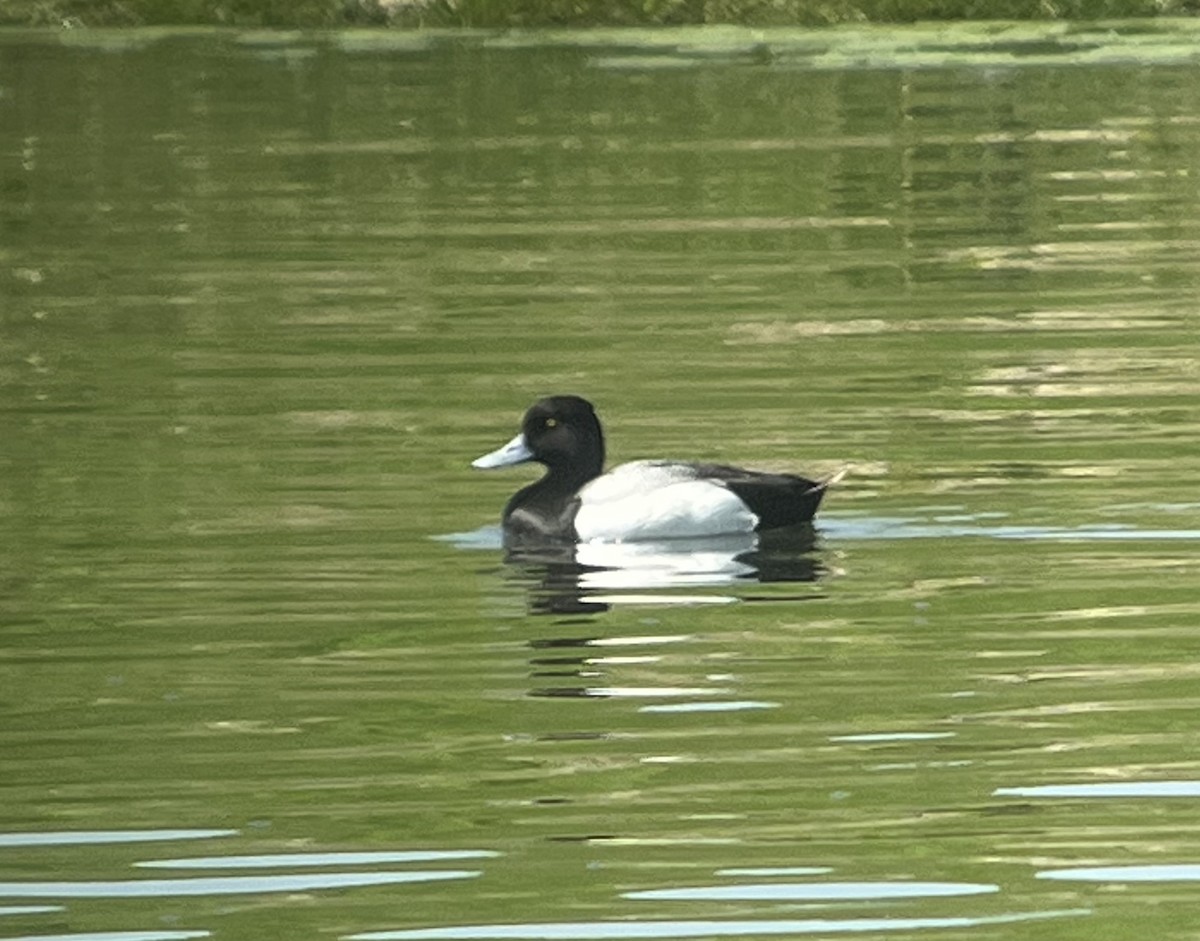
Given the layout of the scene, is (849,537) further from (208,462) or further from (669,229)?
(669,229)

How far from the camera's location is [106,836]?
8.95 m

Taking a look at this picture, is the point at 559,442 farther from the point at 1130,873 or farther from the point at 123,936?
the point at 123,936

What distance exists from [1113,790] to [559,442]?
5.56 metres

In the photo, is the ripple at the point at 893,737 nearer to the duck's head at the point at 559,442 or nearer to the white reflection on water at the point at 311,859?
the white reflection on water at the point at 311,859

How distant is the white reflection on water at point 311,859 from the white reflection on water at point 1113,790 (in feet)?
4.25

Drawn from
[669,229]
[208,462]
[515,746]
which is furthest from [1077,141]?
[515,746]

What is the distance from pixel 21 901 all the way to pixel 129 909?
0.30 m

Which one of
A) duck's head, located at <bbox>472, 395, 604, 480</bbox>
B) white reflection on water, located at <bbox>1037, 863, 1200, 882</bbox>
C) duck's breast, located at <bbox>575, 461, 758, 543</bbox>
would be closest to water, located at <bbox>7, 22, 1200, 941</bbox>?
white reflection on water, located at <bbox>1037, 863, 1200, 882</bbox>

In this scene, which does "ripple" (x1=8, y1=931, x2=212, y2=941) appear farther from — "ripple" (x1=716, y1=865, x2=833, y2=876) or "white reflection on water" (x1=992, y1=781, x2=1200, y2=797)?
"white reflection on water" (x1=992, y1=781, x2=1200, y2=797)

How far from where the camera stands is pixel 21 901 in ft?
27.3

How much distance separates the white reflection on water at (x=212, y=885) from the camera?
8320 mm

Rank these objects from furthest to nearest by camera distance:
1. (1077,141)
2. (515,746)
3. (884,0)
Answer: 1. (884,0)
2. (1077,141)
3. (515,746)

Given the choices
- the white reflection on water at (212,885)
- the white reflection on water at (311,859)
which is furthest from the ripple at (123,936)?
the white reflection on water at (311,859)

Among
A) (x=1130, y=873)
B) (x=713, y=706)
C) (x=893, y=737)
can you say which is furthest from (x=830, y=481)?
(x=1130, y=873)
